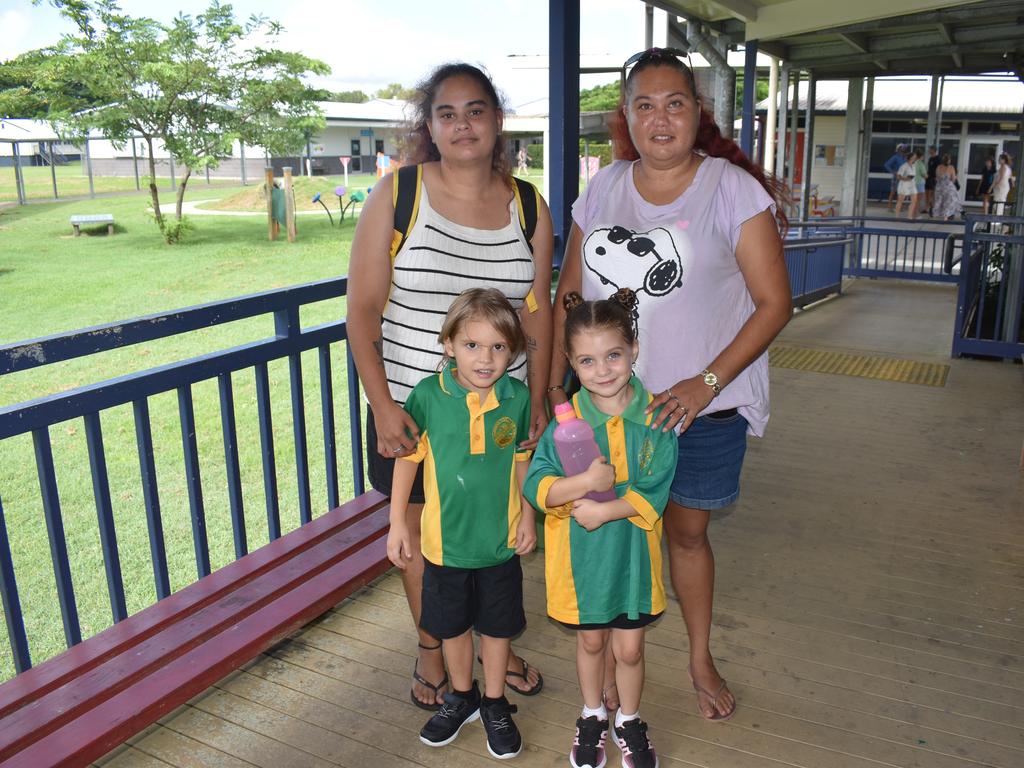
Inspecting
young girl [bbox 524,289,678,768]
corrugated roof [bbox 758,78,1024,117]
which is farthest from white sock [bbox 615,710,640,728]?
corrugated roof [bbox 758,78,1024,117]

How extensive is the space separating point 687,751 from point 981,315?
573cm

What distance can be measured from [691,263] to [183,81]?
24.3m

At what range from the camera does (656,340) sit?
1915 mm

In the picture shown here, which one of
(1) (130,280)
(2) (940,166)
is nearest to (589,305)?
(2) (940,166)

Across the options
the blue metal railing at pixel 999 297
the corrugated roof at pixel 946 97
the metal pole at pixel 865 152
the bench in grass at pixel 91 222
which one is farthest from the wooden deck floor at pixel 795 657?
the bench in grass at pixel 91 222

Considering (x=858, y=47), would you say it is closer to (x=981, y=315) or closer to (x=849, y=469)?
(x=981, y=315)

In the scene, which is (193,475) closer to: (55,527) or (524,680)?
(55,527)

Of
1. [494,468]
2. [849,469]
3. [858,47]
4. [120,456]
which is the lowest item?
[120,456]

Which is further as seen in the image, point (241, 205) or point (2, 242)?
point (241, 205)

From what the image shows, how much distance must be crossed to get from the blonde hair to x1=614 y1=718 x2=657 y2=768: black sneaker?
3.00 ft

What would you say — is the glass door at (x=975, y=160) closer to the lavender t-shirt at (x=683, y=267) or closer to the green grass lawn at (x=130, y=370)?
the green grass lawn at (x=130, y=370)

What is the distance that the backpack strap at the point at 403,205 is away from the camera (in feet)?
6.23

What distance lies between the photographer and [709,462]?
203cm

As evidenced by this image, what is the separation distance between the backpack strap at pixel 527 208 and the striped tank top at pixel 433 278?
0.02 metres
